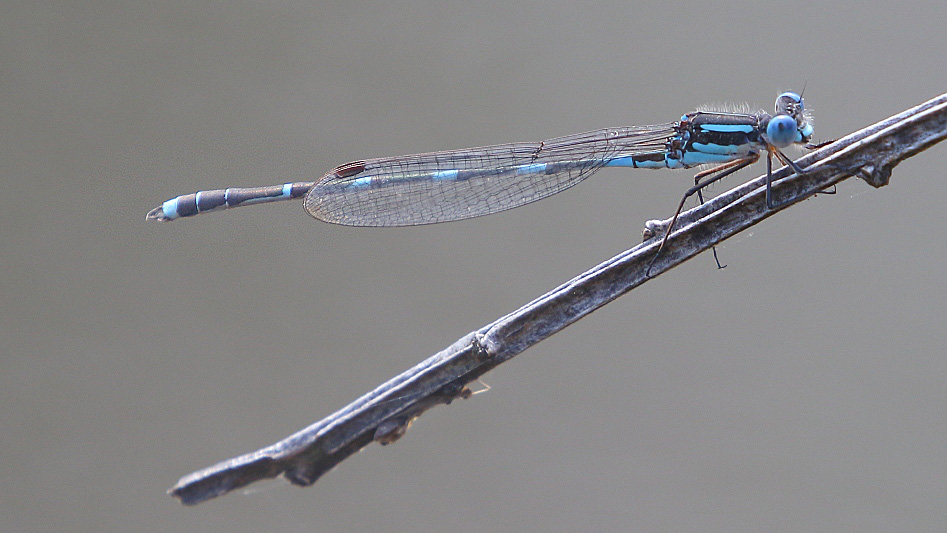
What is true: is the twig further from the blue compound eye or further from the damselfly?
the damselfly

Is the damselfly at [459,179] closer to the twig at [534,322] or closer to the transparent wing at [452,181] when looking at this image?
the transparent wing at [452,181]

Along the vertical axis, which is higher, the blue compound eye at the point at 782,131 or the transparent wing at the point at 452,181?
the transparent wing at the point at 452,181

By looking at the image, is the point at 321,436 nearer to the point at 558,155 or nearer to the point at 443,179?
the point at 443,179

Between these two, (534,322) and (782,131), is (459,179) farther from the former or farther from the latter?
(534,322)

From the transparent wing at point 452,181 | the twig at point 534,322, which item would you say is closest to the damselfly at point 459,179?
the transparent wing at point 452,181

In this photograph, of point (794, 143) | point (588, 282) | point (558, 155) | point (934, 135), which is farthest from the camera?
point (558, 155)

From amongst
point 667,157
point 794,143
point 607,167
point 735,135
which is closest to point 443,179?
point 607,167

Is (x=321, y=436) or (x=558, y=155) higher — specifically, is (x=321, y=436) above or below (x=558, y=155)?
below
